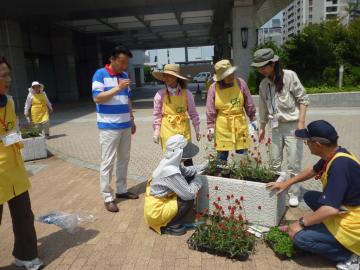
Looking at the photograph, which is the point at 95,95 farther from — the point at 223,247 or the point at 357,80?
the point at 357,80

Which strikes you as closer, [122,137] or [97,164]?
[122,137]

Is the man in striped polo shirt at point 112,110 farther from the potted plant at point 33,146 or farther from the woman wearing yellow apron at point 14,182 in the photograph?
the potted plant at point 33,146

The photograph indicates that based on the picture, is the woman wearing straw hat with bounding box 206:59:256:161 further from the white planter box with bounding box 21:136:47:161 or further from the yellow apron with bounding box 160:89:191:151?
the white planter box with bounding box 21:136:47:161

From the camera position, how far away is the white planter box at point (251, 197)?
350 cm

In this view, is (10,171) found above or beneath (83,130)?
above

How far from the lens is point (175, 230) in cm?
371

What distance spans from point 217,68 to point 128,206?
2105 mm

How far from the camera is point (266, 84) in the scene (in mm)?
4109

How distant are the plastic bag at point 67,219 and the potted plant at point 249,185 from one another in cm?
Result: 141

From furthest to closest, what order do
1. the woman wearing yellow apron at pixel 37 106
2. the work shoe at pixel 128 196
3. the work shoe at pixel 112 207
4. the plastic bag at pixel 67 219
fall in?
the woman wearing yellow apron at pixel 37 106, the work shoe at pixel 128 196, the work shoe at pixel 112 207, the plastic bag at pixel 67 219

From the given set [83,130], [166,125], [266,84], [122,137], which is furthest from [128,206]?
[83,130]

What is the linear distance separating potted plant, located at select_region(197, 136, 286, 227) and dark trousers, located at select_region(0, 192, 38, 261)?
1762 millimetres

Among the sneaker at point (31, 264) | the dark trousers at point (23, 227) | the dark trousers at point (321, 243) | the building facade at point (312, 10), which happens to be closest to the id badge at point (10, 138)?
the dark trousers at point (23, 227)

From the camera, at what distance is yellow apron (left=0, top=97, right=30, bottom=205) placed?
2.92 m
